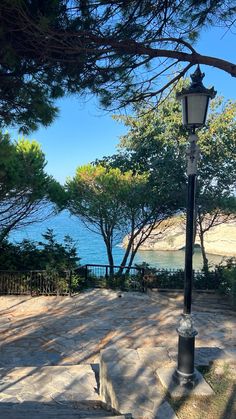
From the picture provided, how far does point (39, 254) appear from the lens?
13633 mm

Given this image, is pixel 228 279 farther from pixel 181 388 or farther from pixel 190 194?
pixel 190 194

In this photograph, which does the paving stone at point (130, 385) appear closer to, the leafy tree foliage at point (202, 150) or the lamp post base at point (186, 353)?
the lamp post base at point (186, 353)

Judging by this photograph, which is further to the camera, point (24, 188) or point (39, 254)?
point (39, 254)

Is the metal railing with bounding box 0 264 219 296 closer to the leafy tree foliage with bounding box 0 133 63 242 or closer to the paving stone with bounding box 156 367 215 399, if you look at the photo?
the leafy tree foliage with bounding box 0 133 63 242

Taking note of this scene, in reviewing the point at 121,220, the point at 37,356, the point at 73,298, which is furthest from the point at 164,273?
the point at 37,356

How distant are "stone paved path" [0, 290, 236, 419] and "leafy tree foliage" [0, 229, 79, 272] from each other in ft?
6.38

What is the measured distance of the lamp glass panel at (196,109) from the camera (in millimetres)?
4027

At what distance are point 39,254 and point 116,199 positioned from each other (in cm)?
350

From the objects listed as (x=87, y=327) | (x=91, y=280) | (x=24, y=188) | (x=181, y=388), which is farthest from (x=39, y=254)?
(x=181, y=388)

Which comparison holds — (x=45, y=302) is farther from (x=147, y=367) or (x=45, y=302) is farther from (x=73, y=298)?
(x=147, y=367)

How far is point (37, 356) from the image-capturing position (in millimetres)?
6879

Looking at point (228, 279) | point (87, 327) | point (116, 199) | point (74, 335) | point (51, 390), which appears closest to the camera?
point (51, 390)

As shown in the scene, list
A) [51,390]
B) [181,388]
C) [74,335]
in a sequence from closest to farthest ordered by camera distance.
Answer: [181,388] → [51,390] → [74,335]

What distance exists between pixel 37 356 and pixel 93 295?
14.5ft
